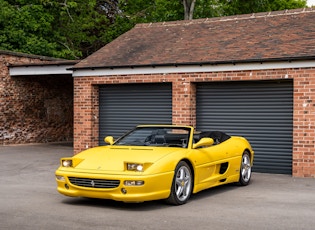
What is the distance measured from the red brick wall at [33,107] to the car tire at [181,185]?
14.5 metres

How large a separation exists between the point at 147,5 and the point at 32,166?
1030 inches

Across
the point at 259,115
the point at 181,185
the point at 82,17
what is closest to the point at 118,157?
the point at 181,185

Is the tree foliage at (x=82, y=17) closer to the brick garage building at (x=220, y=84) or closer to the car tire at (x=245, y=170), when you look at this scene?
the brick garage building at (x=220, y=84)

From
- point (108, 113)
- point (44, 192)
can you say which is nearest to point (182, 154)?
point (44, 192)

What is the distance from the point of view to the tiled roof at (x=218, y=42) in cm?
1401

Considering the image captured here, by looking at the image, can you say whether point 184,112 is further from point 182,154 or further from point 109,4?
point 109,4

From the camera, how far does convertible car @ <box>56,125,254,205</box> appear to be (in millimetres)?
7906

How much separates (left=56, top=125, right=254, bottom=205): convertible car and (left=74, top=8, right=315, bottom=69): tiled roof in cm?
442

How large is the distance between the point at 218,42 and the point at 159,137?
691cm

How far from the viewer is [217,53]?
14.8 metres

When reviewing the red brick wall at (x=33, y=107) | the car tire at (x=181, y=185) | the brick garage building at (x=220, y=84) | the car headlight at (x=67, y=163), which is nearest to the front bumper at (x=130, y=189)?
the car tire at (x=181, y=185)

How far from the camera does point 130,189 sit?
784 cm

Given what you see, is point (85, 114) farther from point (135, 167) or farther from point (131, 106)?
point (135, 167)

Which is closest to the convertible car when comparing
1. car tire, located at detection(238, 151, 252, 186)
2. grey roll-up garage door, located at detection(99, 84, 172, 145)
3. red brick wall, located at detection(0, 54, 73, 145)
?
car tire, located at detection(238, 151, 252, 186)
